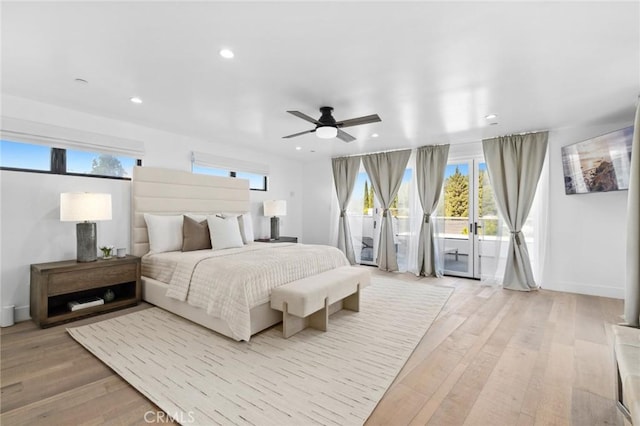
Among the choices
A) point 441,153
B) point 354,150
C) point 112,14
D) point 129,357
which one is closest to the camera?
point 112,14

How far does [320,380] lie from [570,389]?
1.77 meters

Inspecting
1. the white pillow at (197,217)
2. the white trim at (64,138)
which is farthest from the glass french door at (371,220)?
the white trim at (64,138)

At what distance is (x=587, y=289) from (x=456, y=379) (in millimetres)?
3628

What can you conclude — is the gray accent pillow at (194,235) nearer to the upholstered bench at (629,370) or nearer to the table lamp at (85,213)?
the table lamp at (85,213)

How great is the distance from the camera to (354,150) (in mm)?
5949

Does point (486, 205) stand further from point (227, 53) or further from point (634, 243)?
point (227, 53)

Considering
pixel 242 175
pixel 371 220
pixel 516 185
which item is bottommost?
pixel 371 220

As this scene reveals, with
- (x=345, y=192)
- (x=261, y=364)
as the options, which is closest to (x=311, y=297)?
(x=261, y=364)

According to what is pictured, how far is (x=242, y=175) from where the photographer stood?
5805 millimetres

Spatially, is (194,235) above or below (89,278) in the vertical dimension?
above

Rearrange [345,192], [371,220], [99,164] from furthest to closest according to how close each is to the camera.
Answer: [345,192] → [371,220] → [99,164]

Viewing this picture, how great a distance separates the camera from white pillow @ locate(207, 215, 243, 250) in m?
3.99

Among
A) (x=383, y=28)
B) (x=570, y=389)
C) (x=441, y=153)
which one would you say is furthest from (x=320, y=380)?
(x=441, y=153)

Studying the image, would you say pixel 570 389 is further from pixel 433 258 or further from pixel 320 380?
pixel 433 258
